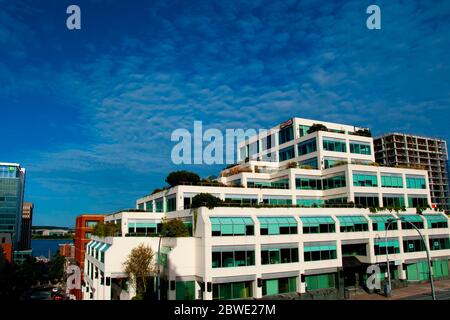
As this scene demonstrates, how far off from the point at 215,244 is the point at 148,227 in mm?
17723

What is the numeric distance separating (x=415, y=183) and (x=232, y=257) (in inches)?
1571

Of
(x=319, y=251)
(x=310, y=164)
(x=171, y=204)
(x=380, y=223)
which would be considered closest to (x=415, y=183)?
(x=380, y=223)

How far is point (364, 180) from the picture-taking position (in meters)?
56.5

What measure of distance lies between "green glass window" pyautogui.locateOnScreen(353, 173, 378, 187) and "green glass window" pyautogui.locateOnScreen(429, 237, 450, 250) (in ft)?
46.9

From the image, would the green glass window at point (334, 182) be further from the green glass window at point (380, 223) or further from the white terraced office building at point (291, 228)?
the green glass window at point (380, 223)

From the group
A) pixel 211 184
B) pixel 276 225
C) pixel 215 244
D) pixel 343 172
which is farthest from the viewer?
pixel 343 172

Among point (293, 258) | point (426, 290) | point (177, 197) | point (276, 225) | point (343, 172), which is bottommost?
point (426, 290)

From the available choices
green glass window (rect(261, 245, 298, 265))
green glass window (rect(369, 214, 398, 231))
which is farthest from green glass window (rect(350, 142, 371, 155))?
green glass window (rect(261, 245, 298, 265))

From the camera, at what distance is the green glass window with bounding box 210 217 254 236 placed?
133 feet

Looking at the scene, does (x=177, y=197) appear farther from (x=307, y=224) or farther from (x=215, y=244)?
(x=307, y=224)

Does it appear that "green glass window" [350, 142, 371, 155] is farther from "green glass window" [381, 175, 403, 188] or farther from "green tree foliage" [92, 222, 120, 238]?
"green tree foliage" [92, 222, 120, 238]

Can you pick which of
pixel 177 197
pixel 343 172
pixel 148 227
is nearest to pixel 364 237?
pixel 343 172

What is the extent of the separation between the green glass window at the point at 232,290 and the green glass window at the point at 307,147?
2976 centimetres
